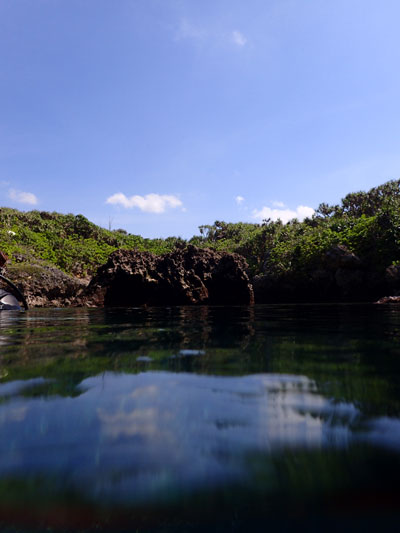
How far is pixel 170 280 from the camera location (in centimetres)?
1551

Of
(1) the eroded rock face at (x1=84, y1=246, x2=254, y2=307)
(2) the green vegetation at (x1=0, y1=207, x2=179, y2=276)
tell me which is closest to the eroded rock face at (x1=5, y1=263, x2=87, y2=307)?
(2) the green vegetation at (x1=0, y1=207, x2=179, y2=276)

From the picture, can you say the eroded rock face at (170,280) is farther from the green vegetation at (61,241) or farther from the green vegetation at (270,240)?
the green vegetation at (270,240)

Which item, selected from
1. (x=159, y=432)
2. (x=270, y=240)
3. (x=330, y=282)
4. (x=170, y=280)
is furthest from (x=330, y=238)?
(x=159, y=432)

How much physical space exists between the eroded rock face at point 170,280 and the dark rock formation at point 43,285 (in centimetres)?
204

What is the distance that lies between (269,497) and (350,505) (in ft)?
0.58

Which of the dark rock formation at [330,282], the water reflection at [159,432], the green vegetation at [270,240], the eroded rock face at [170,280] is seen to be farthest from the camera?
the green vegetation at [270,240]

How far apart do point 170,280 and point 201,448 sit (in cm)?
1463

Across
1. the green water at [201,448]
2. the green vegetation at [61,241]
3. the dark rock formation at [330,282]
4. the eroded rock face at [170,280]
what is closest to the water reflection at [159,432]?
the green water at [201,448]

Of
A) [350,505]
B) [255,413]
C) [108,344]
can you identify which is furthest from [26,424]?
[108,344]

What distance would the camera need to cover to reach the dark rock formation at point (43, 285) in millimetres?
15914

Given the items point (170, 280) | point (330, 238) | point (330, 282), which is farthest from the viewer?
point (330, 238)

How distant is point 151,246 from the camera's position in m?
33.0

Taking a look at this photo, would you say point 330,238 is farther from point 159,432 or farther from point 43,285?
point 159,432

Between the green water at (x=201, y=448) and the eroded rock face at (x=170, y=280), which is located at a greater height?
the eroded rock face at (x=170, y=280)
